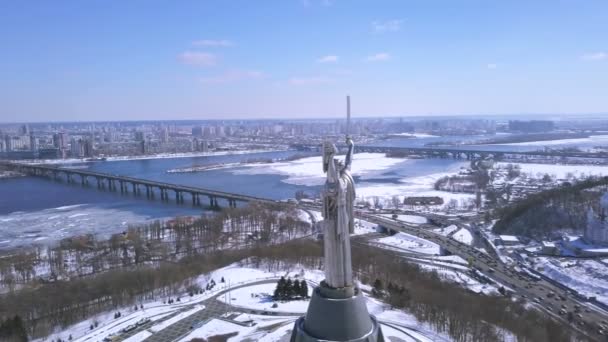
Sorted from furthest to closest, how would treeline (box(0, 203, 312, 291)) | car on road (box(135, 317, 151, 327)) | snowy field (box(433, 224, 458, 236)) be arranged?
snowy field (box(433, 224, 458, 236)) → treeline (box(0, 203, 312, 291)) → car on road (box(135, 317, 151, 327))

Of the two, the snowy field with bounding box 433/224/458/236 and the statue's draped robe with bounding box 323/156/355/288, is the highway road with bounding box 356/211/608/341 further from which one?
the statue's draped robe with bounding box 323/156/355/288

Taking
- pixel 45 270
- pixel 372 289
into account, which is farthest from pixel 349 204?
pixel 45 270

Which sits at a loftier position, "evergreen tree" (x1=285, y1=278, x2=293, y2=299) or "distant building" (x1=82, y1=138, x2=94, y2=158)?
"distant building" (x1=82, y1=138, x2=94, y2=158)

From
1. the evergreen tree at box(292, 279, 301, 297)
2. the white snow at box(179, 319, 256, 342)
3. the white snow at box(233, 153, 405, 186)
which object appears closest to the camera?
the white snow at box(179, 319, 256, 342)

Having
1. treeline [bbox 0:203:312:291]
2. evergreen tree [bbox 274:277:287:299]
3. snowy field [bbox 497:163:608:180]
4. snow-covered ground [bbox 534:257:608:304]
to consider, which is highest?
evergreen tree [bbox 274:277:287:299]

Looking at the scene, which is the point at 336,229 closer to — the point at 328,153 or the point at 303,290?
the point at 328,153

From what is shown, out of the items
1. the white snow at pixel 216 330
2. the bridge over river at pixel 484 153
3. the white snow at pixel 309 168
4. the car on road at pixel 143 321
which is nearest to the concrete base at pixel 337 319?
the white snow at pixel 216 330

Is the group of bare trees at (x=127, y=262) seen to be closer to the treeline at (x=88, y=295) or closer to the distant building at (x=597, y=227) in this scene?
the treeline at (x=88, y=295)

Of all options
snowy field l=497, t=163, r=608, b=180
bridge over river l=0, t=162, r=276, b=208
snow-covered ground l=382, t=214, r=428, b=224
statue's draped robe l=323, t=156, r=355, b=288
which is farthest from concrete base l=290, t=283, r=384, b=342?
snowy field l=497, t=163, r=608, b=180

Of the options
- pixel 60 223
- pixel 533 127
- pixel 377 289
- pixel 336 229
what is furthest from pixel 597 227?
pixel 533 127
